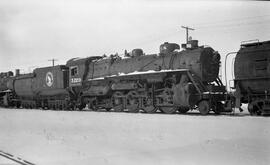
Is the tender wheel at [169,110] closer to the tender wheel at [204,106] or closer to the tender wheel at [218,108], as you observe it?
the tender wheel at [204,106]

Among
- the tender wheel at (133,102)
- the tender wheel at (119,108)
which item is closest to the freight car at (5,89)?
the tender wheel at (119,108)

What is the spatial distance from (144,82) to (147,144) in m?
10.8

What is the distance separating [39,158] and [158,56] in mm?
12094

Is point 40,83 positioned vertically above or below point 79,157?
above

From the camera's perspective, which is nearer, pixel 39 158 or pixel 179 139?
pixel 39 158

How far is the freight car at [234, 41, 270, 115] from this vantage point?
14586mm

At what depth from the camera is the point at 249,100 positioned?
1519 centimetres

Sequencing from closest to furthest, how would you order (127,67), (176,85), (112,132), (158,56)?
(112,132) < (176,85) < (158,56) < (127,67)

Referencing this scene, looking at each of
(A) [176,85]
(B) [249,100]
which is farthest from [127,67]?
(B) [249,100]

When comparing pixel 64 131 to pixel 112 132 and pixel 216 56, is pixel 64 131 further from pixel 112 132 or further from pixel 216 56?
pixel 216 56

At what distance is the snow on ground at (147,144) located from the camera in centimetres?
693

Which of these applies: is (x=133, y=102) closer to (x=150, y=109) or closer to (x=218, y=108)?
(x=150, y=109)

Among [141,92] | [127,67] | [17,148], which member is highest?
Answer: [127,67]

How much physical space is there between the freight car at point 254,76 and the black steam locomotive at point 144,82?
0.89 meters
